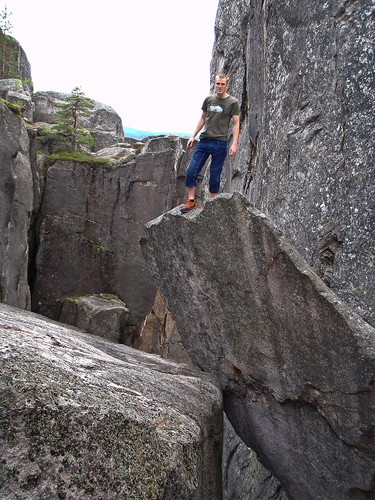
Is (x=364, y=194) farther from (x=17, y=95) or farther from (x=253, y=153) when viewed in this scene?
(x=17, y=95)

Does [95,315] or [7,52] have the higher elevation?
[7,52]

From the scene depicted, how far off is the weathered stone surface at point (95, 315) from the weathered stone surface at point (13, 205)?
3.55m

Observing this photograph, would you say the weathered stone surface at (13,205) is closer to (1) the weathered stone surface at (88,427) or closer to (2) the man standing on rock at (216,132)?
(2) the man standing on rock at (216,132)

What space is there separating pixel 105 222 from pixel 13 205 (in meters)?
6.85

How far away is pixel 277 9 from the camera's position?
7691mm

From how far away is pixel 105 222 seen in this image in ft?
66.4

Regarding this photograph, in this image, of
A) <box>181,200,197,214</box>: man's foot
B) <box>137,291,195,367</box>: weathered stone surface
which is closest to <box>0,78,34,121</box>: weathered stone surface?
<box>137,291,195,367</box>: weathered stone surface

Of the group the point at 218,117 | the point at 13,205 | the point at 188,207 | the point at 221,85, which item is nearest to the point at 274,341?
the point at 188,207

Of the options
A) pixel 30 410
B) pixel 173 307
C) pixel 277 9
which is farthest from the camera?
pixel 277 9

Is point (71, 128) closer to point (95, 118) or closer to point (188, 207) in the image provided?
point (95, 118)

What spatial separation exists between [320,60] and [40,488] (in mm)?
6926

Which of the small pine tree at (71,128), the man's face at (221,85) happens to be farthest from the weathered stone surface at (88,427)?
the small pine tree at (71,128)

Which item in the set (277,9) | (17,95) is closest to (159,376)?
(277,9)

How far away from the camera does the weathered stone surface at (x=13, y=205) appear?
13.0 meters
